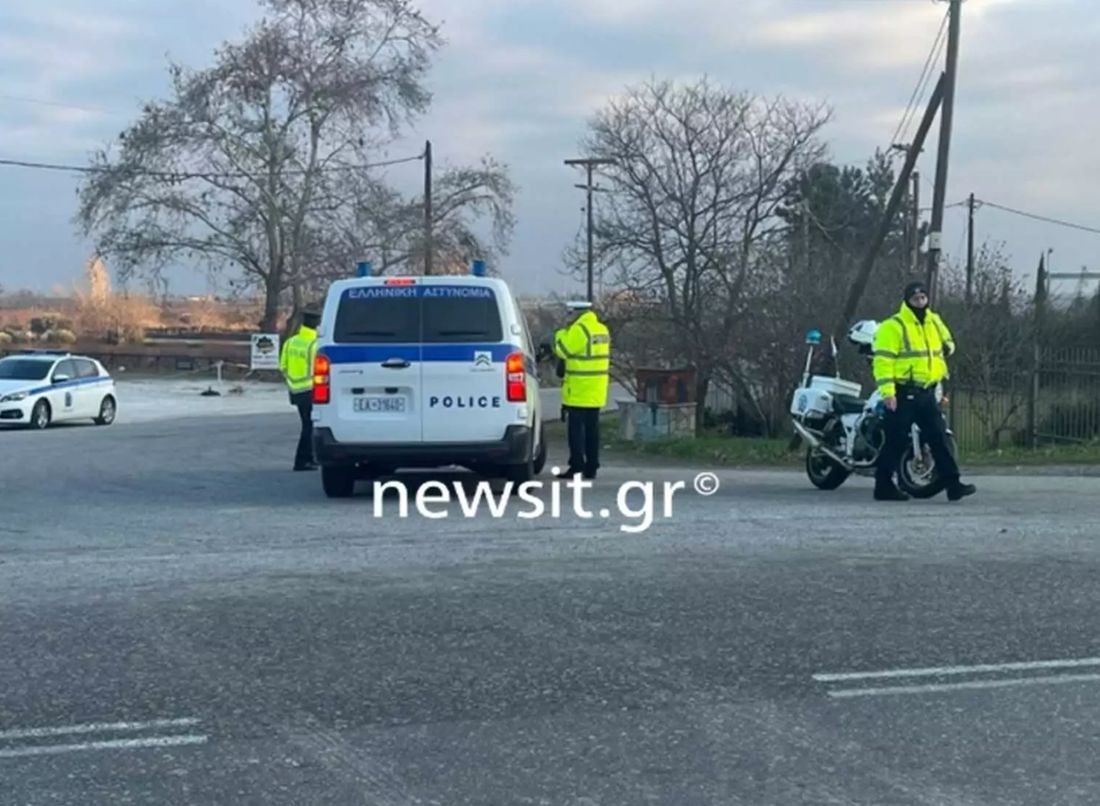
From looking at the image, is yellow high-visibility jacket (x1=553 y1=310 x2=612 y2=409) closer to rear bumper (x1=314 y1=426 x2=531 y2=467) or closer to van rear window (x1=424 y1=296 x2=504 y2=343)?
van rear window (x1=424 y1=296 x2=504 y2=343)

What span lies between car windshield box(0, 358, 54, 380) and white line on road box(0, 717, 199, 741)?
2774 cm

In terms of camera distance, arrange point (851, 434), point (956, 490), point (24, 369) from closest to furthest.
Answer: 1. point (956, 490)
2. point (851, 434)
3. point (24, 369)

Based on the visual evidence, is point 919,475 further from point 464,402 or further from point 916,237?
point 916,237

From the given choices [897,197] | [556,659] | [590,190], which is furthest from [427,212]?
[556,659]

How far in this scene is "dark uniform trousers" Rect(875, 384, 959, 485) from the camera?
12.1m

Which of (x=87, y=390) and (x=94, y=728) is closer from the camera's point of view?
(x=94, y=728)

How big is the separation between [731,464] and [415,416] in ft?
30.0

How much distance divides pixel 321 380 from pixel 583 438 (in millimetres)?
3196

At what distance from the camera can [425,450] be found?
12.6m

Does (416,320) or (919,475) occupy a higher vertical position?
(416,320)

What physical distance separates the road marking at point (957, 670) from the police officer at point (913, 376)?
18.1ft

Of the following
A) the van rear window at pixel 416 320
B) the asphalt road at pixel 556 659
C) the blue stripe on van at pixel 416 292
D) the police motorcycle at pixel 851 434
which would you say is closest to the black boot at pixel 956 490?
the police motorcycle at pixel 851 434

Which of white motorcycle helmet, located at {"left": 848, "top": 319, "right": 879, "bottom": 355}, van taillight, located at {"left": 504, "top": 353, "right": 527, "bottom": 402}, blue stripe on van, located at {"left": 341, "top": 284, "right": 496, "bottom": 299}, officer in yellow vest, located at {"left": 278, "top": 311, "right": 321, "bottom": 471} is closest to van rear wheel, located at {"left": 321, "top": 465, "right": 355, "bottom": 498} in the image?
blue stripe on van, located at {"left": 341, "top": 284, "right": 496, "bottom": 299}

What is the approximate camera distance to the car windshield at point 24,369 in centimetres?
3209
